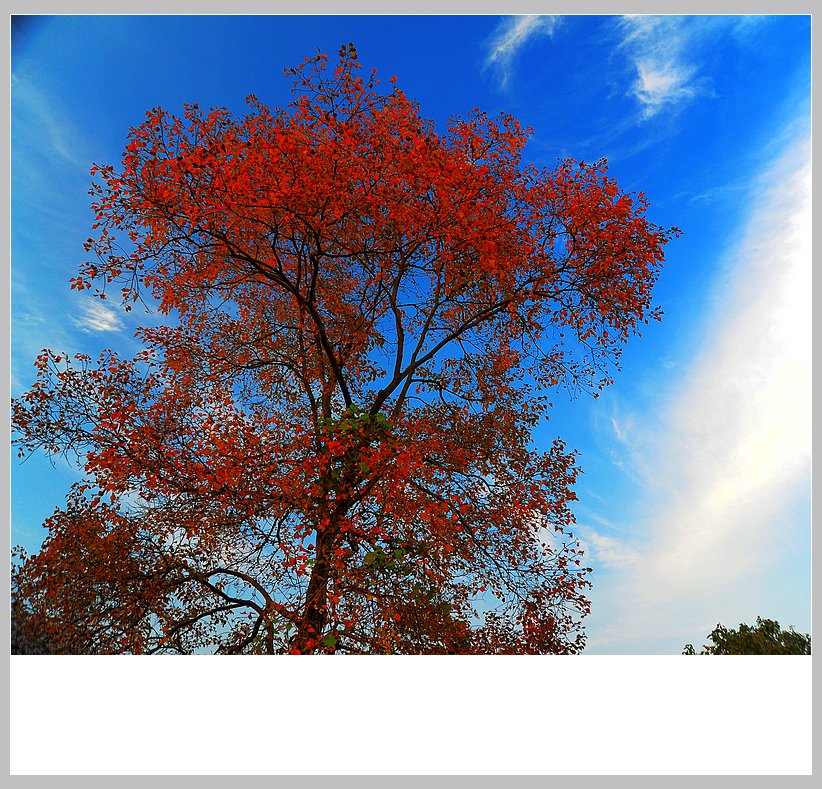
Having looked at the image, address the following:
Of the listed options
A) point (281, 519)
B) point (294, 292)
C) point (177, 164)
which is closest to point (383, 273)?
point (294, 292)

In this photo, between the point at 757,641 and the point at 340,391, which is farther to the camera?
the point at 340,391

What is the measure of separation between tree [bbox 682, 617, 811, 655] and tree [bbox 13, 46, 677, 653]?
0.83 m

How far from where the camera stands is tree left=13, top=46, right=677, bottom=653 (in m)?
4.56

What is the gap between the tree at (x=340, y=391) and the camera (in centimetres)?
456

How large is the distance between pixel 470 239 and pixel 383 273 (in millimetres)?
743

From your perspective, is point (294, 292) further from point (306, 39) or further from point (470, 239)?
point (306, 39)

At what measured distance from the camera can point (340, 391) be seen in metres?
5.25

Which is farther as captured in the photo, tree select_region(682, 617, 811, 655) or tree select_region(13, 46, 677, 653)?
tree select_region(13, 46, 677, 653)

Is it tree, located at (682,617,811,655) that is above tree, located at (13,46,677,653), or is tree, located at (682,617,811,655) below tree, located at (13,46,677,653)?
below

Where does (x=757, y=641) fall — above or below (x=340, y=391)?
below

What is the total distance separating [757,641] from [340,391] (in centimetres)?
324

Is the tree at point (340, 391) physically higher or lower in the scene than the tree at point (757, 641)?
higher

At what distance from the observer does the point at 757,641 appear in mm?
4086

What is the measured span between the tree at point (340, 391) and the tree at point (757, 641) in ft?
2.72
